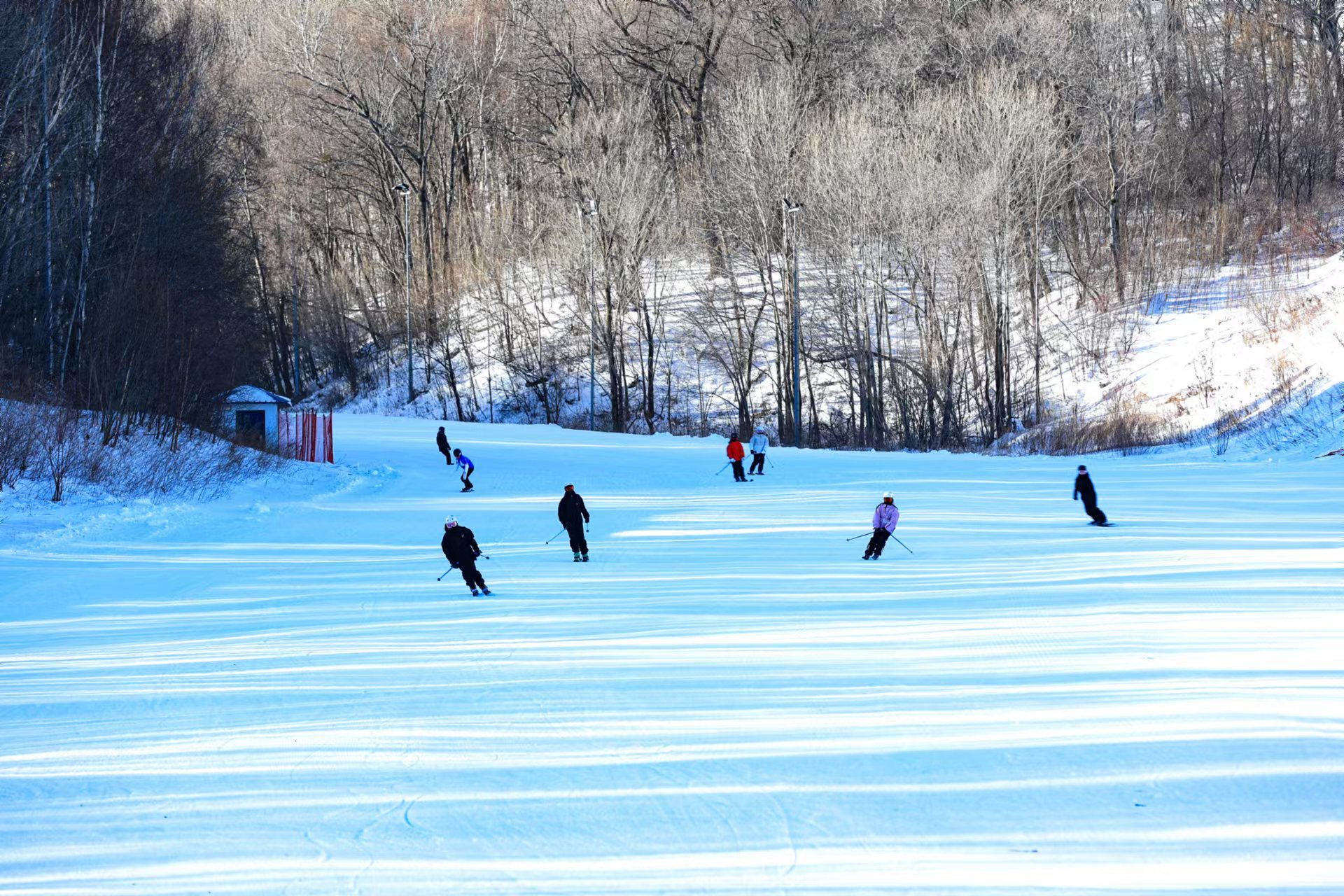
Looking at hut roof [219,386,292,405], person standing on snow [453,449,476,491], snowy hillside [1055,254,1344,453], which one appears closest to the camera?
person standing on snow [453,449,476,491]

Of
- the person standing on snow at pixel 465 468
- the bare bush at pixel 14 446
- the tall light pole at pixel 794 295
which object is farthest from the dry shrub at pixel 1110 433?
the bare bush at pixel 14 446

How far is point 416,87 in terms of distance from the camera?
57.0 meters

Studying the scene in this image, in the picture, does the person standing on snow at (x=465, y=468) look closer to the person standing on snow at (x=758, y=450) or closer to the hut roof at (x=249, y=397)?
the person standing on snow at (x=758, y=450)

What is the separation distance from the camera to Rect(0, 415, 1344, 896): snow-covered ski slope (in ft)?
18.1

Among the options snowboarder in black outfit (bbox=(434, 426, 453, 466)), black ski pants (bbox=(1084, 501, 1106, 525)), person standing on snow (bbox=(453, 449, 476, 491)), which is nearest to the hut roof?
snowboarder in black outfit (bbox=(434, 426, 453, 466))

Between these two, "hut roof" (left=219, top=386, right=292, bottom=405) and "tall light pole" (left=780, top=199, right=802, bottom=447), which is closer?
"hut roof" (left=219, top=386, right=292, bottom=405)

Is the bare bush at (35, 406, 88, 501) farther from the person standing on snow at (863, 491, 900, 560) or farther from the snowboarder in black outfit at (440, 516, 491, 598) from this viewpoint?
the person standing on snow at (863, 491, 900, 560)

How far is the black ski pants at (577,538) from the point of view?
1595 cm

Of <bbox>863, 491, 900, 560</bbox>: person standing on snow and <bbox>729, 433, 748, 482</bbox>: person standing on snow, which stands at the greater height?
<bbox>729, 433, 748, 482</bbox>: person standing on snow

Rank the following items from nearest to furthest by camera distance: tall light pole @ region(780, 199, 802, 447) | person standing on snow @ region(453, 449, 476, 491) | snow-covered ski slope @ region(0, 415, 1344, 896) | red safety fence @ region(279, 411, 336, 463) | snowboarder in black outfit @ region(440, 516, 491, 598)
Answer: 1. snow-covered ski slope @ region(0, 415, 1344, 896)
2. snowboarder in black outfit @ region(440, 516, 491, 598)
3. person standing on snow @ region(453, 449, 476, 491)
4. red safety fence @ region(279, 411, 336, 463)
5. tall light pole @ region(780, 199, 802, 447)

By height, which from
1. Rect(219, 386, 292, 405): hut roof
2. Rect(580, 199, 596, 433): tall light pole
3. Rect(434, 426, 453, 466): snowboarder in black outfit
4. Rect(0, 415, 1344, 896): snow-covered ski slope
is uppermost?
Rect(580, 199, 596, 433): tall light pole

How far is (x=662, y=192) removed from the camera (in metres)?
49.4

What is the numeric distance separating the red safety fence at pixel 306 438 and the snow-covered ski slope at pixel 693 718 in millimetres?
13572

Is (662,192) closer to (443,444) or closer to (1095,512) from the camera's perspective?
(443,444)
